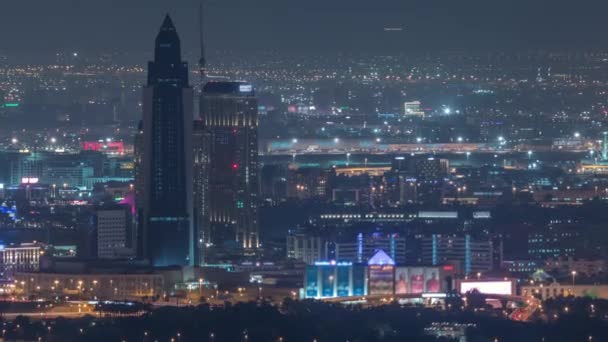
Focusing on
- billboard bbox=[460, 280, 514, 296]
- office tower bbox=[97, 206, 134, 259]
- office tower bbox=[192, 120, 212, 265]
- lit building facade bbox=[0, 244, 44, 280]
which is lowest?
billboard bbox=[460, 280, 514, 296]

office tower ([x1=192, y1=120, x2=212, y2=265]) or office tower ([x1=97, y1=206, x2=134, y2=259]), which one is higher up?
office tower ([x1=192, y1=120, x2=212, y2=265])

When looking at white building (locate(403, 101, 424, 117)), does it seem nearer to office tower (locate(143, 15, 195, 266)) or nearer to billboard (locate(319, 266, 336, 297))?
office tower (locate(143, 15, 195, 266))

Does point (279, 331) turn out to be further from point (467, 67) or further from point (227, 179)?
point (467, 67)

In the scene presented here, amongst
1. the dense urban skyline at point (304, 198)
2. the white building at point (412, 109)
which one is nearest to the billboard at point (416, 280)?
the dense urban skyline at point (304, 198)

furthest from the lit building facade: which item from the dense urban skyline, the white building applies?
the white building

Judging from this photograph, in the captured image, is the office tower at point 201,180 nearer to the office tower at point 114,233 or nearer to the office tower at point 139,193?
the office tower at point 139,193

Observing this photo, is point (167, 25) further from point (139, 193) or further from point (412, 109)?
point (412, 109)

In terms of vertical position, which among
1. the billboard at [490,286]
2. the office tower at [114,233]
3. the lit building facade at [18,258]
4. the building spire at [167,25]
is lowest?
the billboard at [490,286]

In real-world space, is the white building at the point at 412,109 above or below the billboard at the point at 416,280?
above
